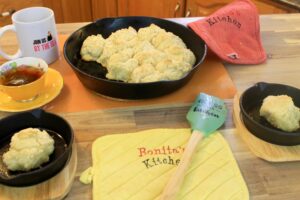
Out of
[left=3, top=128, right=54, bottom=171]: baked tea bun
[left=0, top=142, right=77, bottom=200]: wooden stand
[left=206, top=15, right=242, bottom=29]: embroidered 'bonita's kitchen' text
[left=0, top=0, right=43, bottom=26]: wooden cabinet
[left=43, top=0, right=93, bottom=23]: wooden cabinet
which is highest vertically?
[left=206, top=15, right=242, bottom=29]: embroidered 'bonita's kitchen' text

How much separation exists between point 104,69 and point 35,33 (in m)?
0.21

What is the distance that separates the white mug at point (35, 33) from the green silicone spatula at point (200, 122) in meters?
0.44

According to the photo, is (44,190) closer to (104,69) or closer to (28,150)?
(28,150)

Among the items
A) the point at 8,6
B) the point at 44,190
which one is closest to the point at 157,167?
the point at 44,190

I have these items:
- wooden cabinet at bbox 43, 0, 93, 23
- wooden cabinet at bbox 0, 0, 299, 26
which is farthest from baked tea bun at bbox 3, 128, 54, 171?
wooden cabinet at bbox 43, 0, 93, 23

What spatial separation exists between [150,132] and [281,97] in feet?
0.93

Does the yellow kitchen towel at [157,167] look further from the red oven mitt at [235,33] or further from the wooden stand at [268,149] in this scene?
the red oven mitt at [235,33]

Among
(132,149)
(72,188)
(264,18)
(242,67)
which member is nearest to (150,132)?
(132,149)

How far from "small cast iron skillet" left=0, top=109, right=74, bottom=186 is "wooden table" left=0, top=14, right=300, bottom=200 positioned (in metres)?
0.04

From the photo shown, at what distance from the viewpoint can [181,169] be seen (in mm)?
598

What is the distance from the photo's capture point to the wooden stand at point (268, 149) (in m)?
0.66

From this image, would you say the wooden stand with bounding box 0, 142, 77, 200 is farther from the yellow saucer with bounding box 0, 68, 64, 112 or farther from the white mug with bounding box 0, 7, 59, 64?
the white mug with bounding box 0, 7, 59, 64

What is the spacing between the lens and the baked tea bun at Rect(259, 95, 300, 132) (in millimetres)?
681

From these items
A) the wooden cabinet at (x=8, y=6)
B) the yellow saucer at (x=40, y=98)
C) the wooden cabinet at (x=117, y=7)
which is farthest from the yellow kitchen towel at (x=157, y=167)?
the wooden cabinet at (x=8, y=6)
